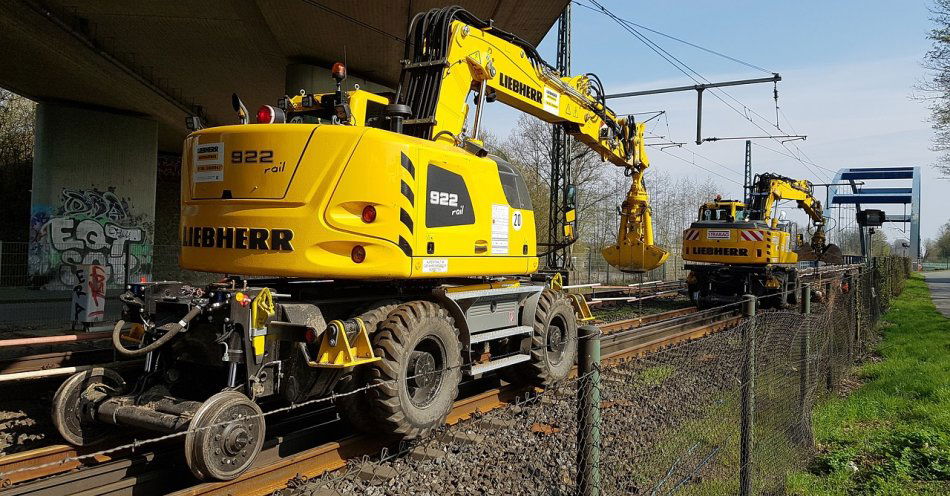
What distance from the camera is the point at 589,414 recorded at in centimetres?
286

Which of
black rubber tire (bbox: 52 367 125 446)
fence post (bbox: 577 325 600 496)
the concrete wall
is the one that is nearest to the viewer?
fence post (bbox: 577 325 600 496)

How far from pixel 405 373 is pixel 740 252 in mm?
12628

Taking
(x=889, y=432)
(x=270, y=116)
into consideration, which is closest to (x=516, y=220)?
(x=270, y=116)

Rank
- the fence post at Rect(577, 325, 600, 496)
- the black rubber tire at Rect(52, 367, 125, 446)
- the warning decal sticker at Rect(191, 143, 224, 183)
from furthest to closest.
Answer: the warning decal sticker at Rect(191, 143, 224, 183) < the black rubber tire at Rect(52, 367, 125, 446) < the fence post at Rect(577, 325, 600, 496)

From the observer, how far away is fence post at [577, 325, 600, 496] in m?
2.86

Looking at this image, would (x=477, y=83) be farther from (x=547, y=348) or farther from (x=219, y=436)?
(x=219, y=436)

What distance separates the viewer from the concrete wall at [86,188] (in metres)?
19.9

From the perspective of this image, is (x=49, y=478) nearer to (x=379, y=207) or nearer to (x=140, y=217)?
(x=379, y=207)

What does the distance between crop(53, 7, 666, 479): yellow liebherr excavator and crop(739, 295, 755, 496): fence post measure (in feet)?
8.18

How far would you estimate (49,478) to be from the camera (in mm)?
4277

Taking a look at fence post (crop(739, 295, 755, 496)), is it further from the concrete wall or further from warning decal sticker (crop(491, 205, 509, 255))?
the concrete wall

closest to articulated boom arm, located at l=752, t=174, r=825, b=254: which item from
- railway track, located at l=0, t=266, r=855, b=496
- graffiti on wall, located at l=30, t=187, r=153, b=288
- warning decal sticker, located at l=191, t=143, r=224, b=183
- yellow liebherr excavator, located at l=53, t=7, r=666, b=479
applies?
yellow liebherr excavator, located at l=53, t=7, r=666, b=479

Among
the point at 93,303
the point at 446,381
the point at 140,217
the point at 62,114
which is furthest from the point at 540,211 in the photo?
the point at 446,381

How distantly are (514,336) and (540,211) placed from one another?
83.8 feet
